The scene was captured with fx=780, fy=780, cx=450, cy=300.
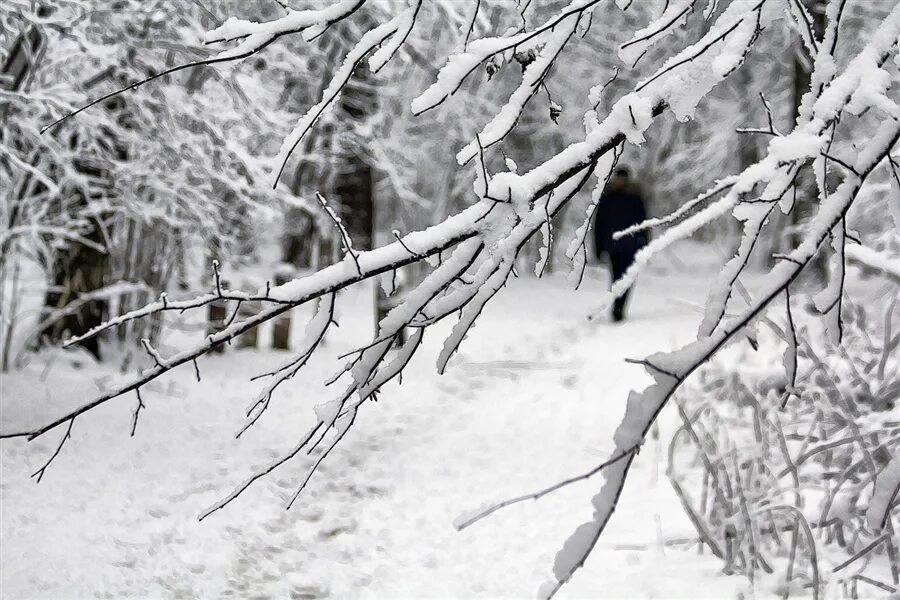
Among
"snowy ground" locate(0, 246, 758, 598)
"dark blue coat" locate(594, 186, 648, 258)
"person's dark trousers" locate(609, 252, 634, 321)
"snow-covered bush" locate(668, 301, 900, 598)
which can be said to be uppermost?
"dark blue coat" locate(594, 186, 648, 258)

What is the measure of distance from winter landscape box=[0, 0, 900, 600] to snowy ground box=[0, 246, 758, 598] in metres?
0.02

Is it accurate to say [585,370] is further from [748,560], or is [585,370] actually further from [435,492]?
[748,560]

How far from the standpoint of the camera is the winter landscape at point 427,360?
1.50 metres

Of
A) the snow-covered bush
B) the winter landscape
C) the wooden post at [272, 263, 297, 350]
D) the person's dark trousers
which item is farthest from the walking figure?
the snow-covered bush

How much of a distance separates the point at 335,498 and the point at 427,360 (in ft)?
13.8

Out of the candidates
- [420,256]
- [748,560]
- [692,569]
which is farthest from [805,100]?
[692,569]

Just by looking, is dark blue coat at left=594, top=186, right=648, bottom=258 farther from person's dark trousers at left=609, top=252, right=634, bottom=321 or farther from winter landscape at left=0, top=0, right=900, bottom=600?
winter landscape at left=0, top=0, right=900, bottom=600

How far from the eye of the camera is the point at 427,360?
8781mm

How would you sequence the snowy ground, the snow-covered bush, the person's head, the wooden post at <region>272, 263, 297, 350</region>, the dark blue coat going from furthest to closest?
the dark blue coat → the person's head → the wooden post at <region>272, 263, 297, 350</region> → the snowy ground → the snow-covered bush

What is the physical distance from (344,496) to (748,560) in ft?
7.79

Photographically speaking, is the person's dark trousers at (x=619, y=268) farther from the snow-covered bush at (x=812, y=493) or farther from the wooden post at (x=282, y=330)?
the snow-covered bush at (x=812, y=493)

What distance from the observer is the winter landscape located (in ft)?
4.93

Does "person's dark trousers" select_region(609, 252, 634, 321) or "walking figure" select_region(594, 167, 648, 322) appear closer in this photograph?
"person's dark trousers" select_region(609, 252, 634, 321)

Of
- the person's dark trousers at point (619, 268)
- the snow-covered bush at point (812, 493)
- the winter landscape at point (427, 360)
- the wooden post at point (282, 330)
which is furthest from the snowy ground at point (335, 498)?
the person's dark trousers at point (619, 268)
